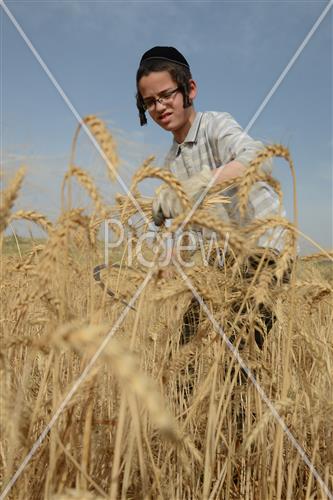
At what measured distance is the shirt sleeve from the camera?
1.60 meters

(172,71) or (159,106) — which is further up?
(172,71)

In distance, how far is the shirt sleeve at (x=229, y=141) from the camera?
1.60 m

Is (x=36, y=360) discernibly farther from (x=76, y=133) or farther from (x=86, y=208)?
(x=76, y=133)

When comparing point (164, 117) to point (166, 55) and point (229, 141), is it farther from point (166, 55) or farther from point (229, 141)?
point (229, 141)

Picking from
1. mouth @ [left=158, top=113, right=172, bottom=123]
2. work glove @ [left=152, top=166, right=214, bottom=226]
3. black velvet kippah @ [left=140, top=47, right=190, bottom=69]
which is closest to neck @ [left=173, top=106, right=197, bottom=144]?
mouth @ [left=158, top=113, right=172, bottom=123]

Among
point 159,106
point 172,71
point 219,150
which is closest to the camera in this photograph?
point 219,150

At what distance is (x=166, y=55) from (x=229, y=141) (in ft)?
2.79

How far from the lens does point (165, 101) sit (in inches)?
89.3

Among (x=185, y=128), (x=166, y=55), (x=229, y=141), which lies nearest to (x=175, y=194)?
(x=229, y=141)

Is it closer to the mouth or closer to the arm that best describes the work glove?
the arm

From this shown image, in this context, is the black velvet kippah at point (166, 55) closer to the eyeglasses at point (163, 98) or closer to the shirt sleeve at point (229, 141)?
Answer: the eyeglasses at point (163, 98)

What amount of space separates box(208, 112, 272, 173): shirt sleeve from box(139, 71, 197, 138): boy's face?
0.20m

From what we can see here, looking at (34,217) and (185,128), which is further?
(185,128)

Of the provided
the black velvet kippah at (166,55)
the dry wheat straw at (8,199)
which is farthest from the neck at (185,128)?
the dry wheat straw at (8,199)
